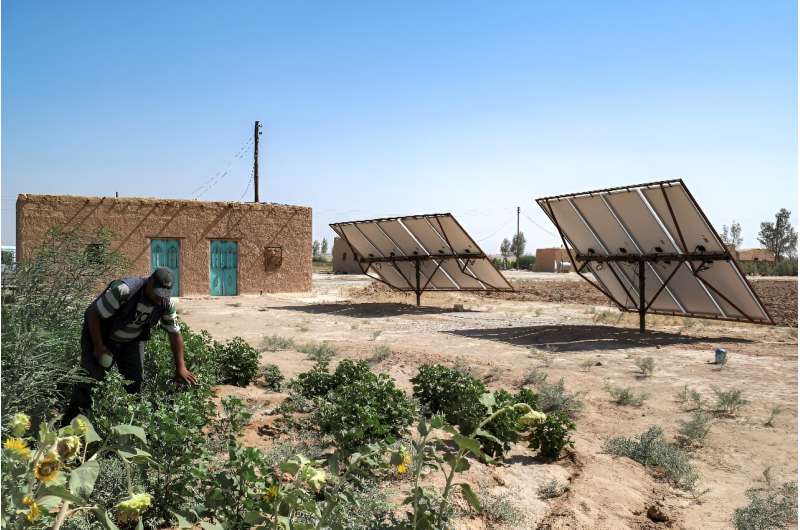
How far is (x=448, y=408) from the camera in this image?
6133 mm

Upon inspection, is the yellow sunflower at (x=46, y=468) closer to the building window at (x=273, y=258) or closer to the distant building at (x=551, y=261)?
the building window at (x=273, y=258)

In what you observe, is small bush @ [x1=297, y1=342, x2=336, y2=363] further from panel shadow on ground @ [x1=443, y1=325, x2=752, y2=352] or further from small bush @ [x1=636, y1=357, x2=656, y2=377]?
small bush @ [x1=636, y1=357, x2=656, y2=377]

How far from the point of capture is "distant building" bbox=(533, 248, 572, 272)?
56.8m

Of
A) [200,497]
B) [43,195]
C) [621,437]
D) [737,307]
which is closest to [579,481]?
[621,437]

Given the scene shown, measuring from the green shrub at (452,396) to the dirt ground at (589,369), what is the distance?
507 millimetres

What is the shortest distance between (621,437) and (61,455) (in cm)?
538

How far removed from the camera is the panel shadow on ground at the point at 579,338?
→ 1241 cm

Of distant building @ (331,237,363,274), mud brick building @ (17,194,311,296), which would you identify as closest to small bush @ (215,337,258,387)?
mud brick building @ (17,194,311,296)

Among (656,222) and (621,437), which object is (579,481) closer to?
(621,437)

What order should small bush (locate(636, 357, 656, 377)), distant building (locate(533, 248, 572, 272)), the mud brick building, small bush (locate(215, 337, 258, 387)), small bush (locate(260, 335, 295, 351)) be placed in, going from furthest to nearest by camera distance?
distant building (locate(533, 248, 572, 272)), the mud brick building, small bush (locate(260, 335, 295, 351)), small bush (locate(636, 357, 656, 377)), small bush (locate(215, 337, 258, 387))

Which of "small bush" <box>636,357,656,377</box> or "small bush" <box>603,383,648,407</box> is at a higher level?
"small bush" <box>636,357,656,377</box>

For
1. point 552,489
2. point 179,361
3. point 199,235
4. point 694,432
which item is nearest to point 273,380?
point 179,361

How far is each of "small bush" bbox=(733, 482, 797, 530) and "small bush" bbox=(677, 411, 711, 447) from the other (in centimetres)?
143

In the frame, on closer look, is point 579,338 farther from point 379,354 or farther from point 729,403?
point 729,403
